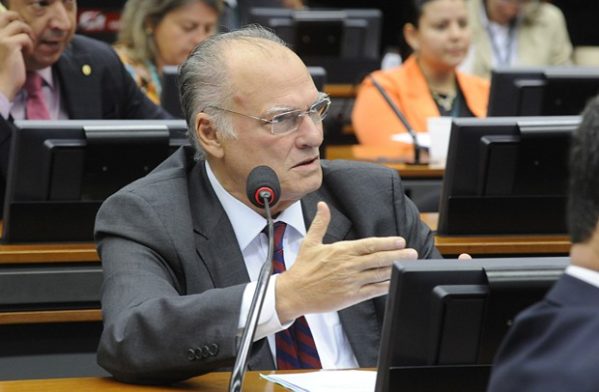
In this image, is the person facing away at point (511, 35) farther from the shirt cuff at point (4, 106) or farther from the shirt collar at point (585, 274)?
the shirt collar at point (585, 274)

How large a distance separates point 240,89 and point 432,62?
3027 mm

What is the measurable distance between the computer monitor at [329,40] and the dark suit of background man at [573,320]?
4.77 metres

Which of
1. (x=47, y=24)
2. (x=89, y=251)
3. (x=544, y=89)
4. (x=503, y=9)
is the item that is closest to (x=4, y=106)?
(x=47, y=24)

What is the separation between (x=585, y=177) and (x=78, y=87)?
9.08 feet

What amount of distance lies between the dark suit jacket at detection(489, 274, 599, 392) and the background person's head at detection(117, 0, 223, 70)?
3.85 m

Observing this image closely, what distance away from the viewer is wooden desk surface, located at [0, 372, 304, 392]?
205 centimetres

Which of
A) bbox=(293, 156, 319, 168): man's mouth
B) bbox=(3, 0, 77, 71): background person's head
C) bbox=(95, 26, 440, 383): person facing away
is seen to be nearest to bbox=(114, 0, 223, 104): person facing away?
bbox=(3, 0, 77, 71): background person's head

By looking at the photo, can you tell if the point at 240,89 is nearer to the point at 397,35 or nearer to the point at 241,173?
the point at 241,173

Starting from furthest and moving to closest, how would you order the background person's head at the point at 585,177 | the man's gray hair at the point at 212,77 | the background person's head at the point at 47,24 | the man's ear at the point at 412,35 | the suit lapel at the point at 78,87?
the man's ear at the point at 412,35 < the suit lapel at the point at 78,87 < the background person's head at the point at 47,24 < the man's gray hair at the point at 212,77 < the background person's head at the point at 585,177

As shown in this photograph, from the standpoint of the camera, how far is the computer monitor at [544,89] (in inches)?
149

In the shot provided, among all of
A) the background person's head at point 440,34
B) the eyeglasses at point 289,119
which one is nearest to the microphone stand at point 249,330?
the eyeglasses at point 289,119

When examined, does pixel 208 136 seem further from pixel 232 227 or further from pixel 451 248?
pixel 451 248

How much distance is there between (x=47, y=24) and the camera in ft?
12.2

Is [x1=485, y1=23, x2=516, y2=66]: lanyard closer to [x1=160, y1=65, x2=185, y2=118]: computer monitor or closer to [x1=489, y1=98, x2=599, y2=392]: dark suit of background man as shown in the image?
[x1=160, y1=65, x2=185, y2=118]: computer monitor
